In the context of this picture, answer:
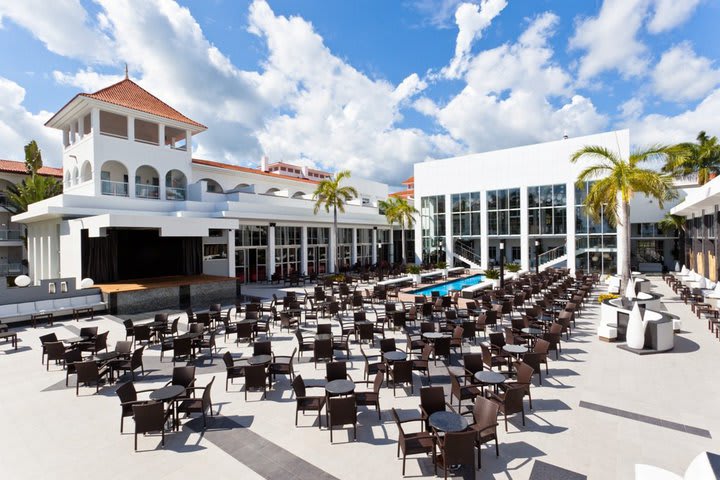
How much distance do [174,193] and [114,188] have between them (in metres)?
3.54

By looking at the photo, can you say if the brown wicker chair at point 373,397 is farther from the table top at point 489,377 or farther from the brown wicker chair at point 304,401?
the table top at point 489,377

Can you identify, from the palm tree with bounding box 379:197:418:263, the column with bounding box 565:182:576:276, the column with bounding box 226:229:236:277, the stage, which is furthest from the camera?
the palm tree with bounding box 379:197:418:263

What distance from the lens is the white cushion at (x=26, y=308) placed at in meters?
14.7

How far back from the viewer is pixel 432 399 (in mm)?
5727

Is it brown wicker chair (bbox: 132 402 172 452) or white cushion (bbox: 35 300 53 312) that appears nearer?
brown wicker chair (bbox: 132 402 172 452)

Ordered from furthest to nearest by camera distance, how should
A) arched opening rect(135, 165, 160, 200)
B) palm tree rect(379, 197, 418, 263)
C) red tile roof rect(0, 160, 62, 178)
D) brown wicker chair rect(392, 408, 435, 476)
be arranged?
palm tree rect(379, 197, 418, 263), red tile roof rect(0, 160, 62, 178), arched opening rect(135, 165, 160, 200), brown wicker chair rect(392, 408, 435, 476)

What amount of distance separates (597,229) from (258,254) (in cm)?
2676

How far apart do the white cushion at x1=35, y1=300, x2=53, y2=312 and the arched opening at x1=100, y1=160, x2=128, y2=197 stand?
7.59 m

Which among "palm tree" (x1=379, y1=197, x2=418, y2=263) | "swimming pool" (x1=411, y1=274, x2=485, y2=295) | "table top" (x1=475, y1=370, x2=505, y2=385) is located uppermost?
"palm tree" (x1=379, y1=197, x2=418, y2=263)

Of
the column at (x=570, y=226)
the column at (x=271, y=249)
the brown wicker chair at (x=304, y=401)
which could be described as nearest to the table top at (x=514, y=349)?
the brown wicker chair at (x=304, y=401)

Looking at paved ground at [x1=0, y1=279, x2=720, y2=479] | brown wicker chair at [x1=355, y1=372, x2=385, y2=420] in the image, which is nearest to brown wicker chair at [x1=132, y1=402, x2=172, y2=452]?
paved ground at [x1=0, y1=279, x2=720, y2=479]

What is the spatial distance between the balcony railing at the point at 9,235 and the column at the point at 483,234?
1591 inches

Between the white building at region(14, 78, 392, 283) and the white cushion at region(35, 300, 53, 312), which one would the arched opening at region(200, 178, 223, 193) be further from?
the white cushion at region(35, 300, 53, 312)

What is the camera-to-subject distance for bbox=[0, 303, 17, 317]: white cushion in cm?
1414
